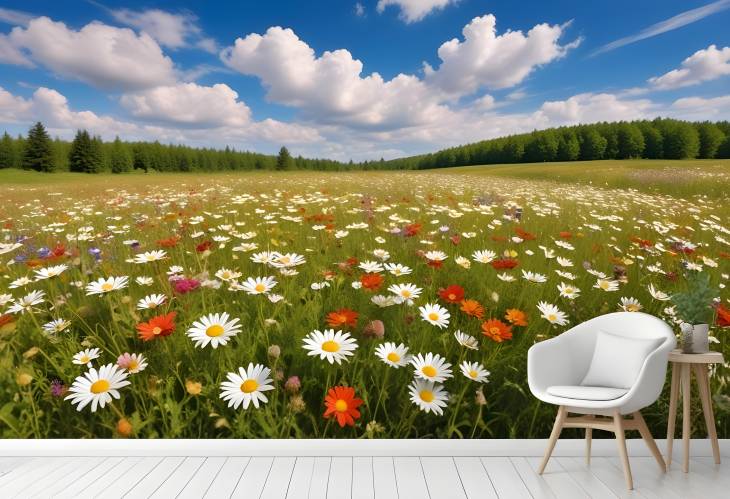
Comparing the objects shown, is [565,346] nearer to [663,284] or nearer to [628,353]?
[628,353]

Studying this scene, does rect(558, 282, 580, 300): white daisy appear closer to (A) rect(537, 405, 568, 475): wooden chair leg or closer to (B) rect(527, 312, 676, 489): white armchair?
(B) rect(527, 312, 676, 489): white armchair

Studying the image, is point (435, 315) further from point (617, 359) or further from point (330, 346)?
point (617, 359)

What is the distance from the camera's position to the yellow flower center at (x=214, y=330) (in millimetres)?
2084

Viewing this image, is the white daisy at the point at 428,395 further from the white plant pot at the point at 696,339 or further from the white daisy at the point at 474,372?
the white plant pot at the point at 696,339

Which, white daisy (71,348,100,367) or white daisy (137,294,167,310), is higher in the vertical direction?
white daisy (137,294,167,310)

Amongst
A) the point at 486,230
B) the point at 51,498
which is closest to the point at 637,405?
the point at 51,498

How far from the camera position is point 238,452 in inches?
84.7

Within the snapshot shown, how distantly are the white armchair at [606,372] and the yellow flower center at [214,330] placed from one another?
4.89 ft

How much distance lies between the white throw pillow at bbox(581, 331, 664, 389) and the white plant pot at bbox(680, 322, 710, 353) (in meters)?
Answer: 0.11

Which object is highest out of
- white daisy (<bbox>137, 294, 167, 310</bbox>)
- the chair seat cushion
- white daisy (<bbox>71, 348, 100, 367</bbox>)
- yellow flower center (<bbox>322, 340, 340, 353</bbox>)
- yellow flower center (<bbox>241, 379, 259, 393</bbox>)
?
white daisy (<bbox>137, 294, 167, 310</bbox>)

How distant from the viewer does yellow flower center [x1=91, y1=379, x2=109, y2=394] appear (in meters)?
2.03

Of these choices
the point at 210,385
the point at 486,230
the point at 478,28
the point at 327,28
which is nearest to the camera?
the point at 210,385

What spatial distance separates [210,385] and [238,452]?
0.37m

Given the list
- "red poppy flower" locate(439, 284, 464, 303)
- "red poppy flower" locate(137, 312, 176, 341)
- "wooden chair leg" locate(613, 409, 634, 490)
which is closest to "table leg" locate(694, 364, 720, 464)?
"wooden chair leg" locate(613, 409, 634, 490)
